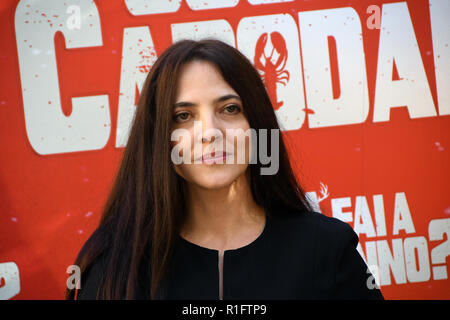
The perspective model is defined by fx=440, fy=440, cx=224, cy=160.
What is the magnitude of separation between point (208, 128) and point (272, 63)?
3.69 feet

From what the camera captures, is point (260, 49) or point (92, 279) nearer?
point (92, 279)

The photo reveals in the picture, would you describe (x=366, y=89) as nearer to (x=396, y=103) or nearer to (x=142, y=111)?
(x=396, y=103)

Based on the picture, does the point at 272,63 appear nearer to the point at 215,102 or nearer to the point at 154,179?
the point at 215,102

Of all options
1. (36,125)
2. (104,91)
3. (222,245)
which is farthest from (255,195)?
(36,125)

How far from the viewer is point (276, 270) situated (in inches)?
52.0

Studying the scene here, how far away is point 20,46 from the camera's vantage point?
2.17 meters

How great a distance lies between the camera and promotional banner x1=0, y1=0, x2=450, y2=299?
85.7 inches

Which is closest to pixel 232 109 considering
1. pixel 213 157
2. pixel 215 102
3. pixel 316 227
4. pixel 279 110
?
pixel 215 102

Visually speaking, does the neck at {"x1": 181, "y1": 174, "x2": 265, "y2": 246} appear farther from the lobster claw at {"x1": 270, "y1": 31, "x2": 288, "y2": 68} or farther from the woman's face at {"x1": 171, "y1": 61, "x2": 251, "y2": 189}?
the lobster claw at {"x1": 270, "y1": 31, "x2": 288, "y2": 68}

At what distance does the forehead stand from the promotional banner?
95 centimetres

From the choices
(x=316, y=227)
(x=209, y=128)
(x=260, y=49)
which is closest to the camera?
(x=209, y=128)

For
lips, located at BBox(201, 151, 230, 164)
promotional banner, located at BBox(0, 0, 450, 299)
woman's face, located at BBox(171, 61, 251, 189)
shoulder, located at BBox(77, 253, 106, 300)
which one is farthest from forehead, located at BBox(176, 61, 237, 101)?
promotional banner, located at BBox(0, 0, 450, 299)

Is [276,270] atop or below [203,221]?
below
